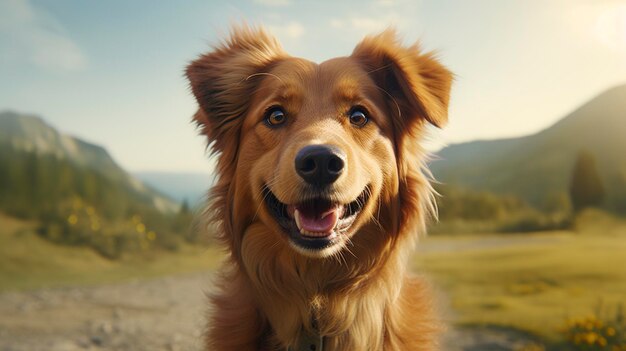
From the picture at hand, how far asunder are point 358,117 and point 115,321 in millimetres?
6223

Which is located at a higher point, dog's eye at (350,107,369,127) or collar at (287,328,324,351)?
dog's eye at (350,107,369,127)

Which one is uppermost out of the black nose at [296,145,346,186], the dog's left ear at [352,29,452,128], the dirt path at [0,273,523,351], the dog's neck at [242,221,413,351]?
the dog's left ear at [352,29,452,128]

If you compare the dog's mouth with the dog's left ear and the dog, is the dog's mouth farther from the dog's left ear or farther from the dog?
the dog's left ear

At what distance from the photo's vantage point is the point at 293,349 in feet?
11.8

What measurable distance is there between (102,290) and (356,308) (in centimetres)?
753

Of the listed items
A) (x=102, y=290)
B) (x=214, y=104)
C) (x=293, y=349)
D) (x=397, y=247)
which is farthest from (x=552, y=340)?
(x=102, y=290)

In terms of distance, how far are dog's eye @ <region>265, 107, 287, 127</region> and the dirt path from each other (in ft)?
8.56

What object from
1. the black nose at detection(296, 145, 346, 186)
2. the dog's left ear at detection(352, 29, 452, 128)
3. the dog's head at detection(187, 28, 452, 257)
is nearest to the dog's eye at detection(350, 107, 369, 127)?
the dog's head at detection(187, 28, 452, 257)

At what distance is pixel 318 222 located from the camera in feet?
10.9

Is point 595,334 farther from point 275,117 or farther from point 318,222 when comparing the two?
point 275,117

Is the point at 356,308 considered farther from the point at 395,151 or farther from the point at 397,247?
the point at 395,151

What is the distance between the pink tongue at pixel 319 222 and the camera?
330 cm

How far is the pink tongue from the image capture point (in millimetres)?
3305

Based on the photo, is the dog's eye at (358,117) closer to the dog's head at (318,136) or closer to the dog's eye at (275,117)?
the dog's head at (318,136)
